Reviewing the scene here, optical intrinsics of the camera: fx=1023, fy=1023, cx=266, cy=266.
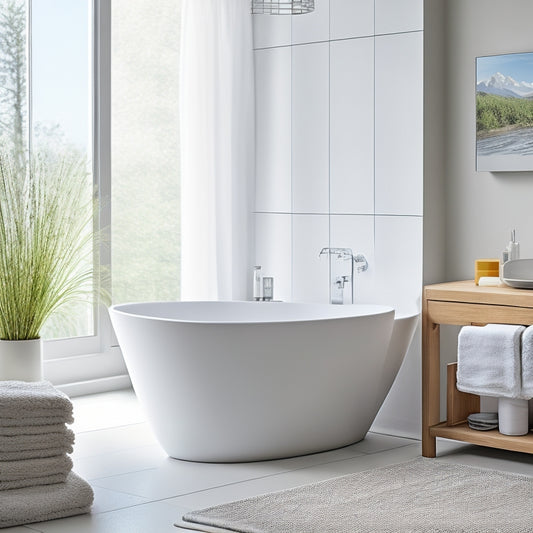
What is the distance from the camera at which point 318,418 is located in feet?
13.8

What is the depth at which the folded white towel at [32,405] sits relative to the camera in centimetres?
332

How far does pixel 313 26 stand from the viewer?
5109 mm

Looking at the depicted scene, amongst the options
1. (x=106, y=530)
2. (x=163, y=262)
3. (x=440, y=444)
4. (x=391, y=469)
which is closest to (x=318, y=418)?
(x=391, y=469)

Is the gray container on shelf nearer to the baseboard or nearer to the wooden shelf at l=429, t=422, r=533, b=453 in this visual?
the wooden shelf at l=429, t=422, r=533, b=453

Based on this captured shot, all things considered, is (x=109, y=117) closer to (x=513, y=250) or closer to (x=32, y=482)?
(x=513, y=250)

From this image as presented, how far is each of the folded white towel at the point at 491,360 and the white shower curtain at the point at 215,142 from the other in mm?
1701

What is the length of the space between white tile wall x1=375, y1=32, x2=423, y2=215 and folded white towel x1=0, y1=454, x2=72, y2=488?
2098 millimetres

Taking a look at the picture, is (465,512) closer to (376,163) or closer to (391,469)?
(391,469)

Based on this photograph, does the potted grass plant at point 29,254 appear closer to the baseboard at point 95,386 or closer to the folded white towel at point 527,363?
the baseboard at point 95,386

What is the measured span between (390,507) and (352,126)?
6.84 ft

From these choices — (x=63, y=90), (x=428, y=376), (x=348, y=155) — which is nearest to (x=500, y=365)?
(x=428, y=376)

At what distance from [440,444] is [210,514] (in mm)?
1541

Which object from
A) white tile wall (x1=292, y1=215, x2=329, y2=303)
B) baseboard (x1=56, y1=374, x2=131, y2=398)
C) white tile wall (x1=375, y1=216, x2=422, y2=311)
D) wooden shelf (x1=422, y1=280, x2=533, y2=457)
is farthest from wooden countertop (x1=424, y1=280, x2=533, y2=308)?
baseboard (x1=56, y1=374, x2=131, y2=398)

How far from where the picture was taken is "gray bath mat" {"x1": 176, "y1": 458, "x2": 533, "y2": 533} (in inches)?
130
